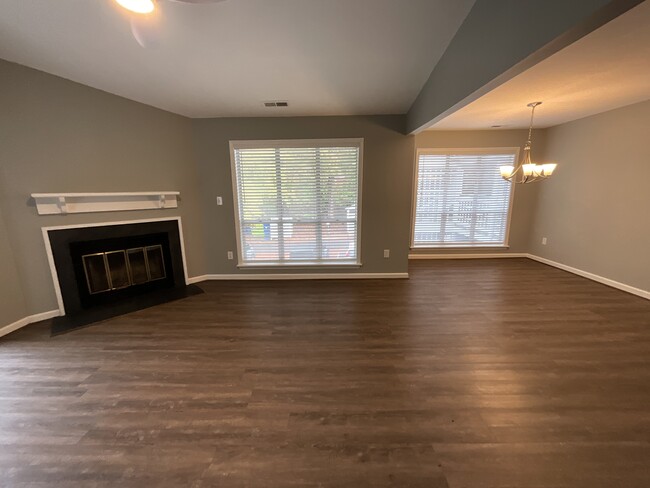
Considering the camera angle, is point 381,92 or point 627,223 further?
point 627,223

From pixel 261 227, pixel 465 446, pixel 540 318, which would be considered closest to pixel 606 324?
pixel 540 318

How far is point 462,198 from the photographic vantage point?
16.6 feet

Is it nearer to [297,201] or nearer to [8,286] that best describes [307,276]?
[297,201]

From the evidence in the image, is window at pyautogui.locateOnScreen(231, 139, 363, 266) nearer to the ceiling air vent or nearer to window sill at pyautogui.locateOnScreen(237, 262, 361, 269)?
window sill at pyautogui.locateOnScreen(237, 262, 361, 269)

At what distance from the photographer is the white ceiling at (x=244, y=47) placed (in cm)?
186

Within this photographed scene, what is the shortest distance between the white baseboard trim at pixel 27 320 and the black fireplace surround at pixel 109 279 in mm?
124

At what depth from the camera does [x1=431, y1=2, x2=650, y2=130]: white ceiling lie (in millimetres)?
1541

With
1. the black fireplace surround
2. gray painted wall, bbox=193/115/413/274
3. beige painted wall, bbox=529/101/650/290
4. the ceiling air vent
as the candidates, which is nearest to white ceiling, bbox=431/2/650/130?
beige painted wall, bbox=529/101/650/290

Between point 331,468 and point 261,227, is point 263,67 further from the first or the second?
point 331,468

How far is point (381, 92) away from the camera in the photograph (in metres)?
3.01

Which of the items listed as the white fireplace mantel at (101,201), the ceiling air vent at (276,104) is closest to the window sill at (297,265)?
the white fireplace mantel at (101,201)

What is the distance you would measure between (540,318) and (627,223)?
218cm

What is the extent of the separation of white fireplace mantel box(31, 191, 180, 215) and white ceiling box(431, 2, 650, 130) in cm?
398

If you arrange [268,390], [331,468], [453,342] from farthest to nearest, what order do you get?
[453,342] → [268,390] → [331,468]
